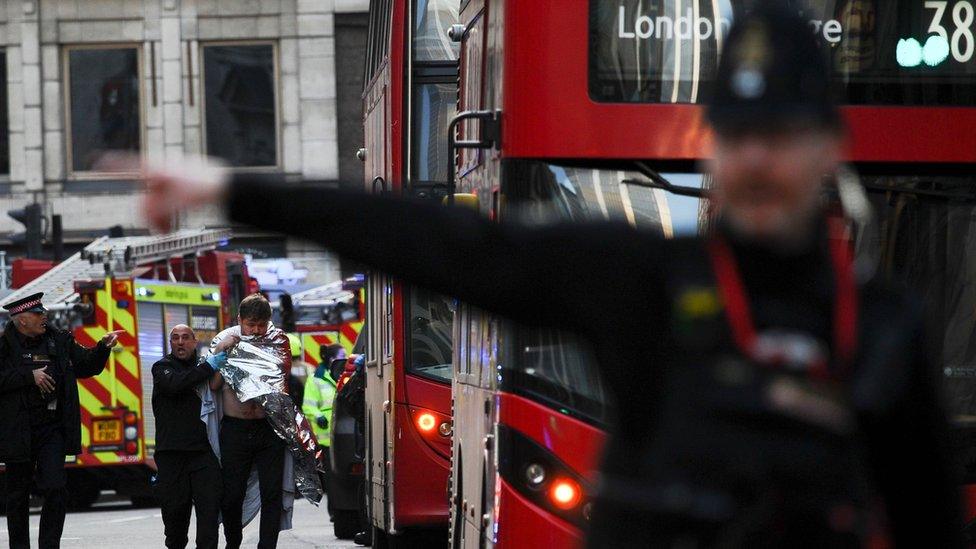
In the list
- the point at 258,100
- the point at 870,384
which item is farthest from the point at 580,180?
the point at 258,100

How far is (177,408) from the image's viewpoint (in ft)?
39.3

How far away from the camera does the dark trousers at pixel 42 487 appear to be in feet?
41.9

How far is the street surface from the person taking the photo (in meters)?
A: 15.4

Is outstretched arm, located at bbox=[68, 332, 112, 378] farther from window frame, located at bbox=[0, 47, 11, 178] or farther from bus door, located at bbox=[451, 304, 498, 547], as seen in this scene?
window frame, located at bbox=[0, 47, 11, 178]

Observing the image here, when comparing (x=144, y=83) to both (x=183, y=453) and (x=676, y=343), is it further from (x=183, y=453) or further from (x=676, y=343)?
(x=676, y=343)

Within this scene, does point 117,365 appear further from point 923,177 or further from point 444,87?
point 923,177

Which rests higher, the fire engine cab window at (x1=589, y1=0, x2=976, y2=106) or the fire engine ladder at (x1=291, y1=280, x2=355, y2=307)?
the fire engine cab window at (x1=589, y1=0, x2=976, y2=106)

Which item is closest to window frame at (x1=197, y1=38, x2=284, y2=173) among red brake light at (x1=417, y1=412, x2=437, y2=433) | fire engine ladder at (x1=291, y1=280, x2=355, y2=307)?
fire engine ladder at (x1=291, y1=280, x2=355, y2=307)

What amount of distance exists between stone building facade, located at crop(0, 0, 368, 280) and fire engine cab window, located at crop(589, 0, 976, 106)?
28.9 meters

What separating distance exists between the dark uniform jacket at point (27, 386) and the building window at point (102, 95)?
2334 centimetres

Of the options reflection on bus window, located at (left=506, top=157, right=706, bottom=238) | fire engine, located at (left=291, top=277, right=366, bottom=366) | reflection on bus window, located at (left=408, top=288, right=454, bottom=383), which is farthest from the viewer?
fire engine, located at (left=291, top=277, right=366, bottom=366)

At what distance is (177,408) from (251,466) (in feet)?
1.91

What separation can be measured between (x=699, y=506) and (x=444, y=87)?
9.67 meters

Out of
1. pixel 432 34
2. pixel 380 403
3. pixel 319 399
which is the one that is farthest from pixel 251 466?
pixel 319 399
